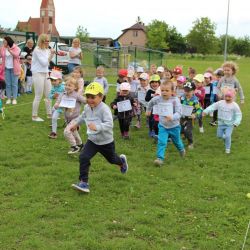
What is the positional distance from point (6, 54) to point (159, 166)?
8007 millimetres

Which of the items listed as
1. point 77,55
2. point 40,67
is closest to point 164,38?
point 77,55

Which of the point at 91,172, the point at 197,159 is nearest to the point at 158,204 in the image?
the point at 91,172

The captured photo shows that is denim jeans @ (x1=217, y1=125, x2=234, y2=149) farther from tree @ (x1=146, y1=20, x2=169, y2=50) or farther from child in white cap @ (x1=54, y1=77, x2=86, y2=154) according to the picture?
tree @ (x1=146, y1=20, x2=169, y2=50)

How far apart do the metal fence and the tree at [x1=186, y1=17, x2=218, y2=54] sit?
6771cm

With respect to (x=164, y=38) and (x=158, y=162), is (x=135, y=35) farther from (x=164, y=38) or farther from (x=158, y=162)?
(x=158, y=162)

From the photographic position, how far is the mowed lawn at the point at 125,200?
4.96 meters

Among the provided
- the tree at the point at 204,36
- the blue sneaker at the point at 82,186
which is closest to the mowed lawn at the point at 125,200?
the blue sneaker at the point at 82,186

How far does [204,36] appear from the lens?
99438 mm

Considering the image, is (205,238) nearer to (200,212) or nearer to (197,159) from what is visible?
(200,212)

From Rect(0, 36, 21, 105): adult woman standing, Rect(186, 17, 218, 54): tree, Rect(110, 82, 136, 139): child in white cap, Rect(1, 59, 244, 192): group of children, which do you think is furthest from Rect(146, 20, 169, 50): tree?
Rect(110, 82, 136, 139): child in white cap

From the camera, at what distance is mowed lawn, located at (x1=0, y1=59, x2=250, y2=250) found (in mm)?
4965

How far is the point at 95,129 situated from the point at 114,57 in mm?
23450

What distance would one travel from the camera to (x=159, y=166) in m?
7.96

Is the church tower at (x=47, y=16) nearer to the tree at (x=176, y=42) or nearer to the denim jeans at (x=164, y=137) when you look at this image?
the tree at (x=176, y=42)
